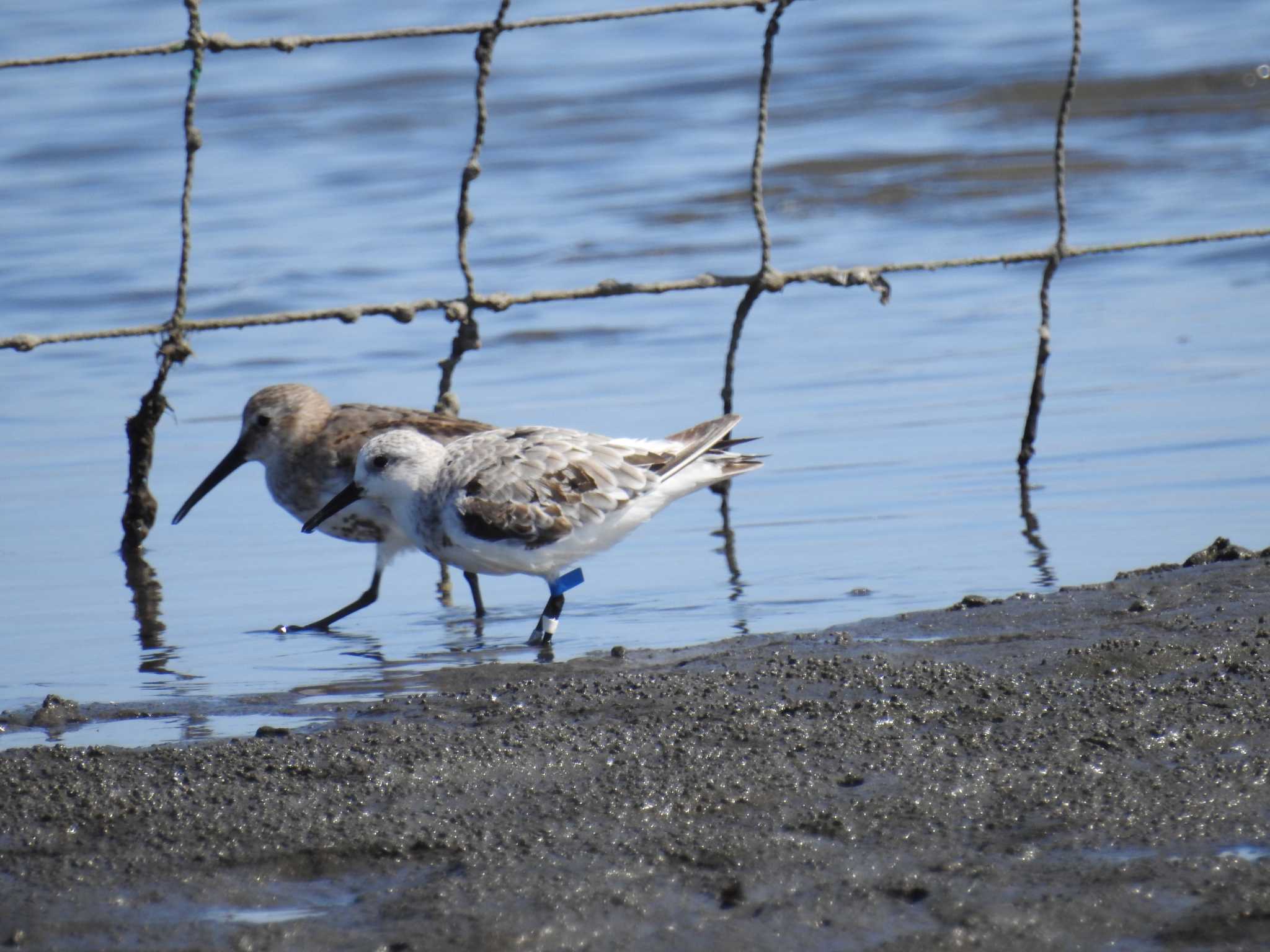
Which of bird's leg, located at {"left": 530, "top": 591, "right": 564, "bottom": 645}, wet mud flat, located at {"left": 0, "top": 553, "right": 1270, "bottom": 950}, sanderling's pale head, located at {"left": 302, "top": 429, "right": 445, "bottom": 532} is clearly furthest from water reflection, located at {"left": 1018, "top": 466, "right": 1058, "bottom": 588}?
sanderling's pale head, located at {"left": 302, "top": 429, "right": 445, "bottom": 532}

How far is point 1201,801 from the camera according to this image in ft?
13.1

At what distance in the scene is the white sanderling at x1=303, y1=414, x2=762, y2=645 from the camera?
21.3 feet

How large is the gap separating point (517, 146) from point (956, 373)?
8.24m

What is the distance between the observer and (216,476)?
8.14 m

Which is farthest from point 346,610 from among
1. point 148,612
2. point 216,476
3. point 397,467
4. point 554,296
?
point 554,296

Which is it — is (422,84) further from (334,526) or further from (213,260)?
(334,526)

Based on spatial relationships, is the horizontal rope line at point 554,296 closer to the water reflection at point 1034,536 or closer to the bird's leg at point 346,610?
the water reflection at point 1034,536

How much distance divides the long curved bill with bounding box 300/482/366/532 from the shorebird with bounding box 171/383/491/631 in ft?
0.35

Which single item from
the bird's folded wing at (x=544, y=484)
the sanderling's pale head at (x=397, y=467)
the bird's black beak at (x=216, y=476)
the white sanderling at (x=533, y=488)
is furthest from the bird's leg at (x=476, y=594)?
the bird's black beak at (x=216, y=476)

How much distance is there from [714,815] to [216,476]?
462 cm

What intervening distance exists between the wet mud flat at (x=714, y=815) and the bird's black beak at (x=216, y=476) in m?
3.04

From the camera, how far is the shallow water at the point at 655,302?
A: 23.7ft

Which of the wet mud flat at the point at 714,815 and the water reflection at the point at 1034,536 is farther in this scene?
the water reflection at the point at 1034,536

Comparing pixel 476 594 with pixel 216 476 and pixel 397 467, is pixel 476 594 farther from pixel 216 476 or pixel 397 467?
pixel 216 476
